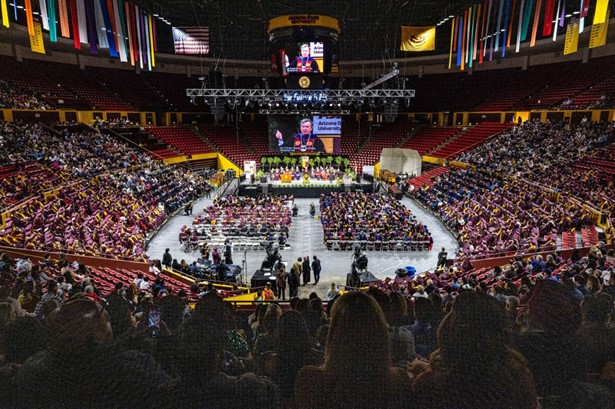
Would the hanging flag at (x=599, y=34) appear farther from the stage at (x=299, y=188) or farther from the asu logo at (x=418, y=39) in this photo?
the stage at (x=299, y=188)

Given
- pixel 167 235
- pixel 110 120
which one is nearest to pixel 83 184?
pixel 167 235

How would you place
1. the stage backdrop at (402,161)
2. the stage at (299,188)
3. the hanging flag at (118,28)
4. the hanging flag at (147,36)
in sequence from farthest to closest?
the stage backdrop at (402,161) < the stage at (299,188) < the hanging flag at (147,36) < the hanging flag at (118,28)

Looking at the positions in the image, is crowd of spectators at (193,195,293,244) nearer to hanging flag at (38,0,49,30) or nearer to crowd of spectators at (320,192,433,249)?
crowd of spectators at (320,192,433,249)

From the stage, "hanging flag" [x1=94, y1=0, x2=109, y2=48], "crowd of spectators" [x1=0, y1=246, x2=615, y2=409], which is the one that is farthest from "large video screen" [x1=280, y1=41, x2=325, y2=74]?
"crowd of spectators" [x1=0, y1=246, x2=615, y2=409]

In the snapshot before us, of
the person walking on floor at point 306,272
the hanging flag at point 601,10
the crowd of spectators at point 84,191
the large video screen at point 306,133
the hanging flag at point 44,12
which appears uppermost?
the hanging flag at point 44,12

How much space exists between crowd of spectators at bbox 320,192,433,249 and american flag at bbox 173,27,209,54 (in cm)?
1648

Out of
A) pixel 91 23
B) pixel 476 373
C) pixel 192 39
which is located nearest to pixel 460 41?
pixel 192 39

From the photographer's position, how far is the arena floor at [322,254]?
13.4 metres

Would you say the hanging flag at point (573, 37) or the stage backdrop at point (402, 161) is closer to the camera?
the hanging flag at point (573, 37)

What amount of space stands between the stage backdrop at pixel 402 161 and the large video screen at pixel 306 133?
4.35m

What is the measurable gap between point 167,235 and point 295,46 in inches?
643

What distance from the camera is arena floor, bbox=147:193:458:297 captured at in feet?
43.9

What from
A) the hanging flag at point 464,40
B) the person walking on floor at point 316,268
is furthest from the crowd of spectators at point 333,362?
the hanging flag at point 464,40

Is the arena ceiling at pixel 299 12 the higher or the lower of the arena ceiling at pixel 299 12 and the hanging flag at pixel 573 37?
the higher
